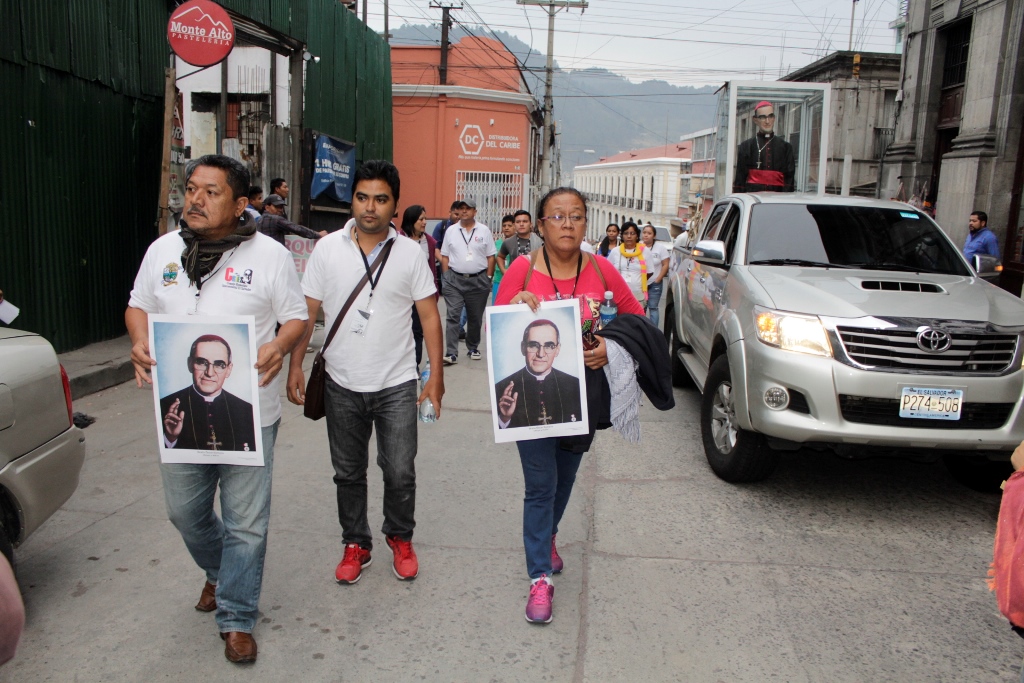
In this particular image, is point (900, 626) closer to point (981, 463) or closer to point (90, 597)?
point (981, 463)

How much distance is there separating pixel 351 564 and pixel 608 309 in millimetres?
1725

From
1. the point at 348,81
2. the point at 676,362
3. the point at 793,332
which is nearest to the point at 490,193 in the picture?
the point at 348,81

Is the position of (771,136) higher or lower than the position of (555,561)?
higher

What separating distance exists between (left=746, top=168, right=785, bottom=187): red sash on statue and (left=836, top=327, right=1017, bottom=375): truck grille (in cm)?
536

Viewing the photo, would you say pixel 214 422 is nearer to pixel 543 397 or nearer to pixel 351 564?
pixel 351 564

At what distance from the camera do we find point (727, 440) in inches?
220

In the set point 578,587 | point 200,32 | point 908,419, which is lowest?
point 578,587

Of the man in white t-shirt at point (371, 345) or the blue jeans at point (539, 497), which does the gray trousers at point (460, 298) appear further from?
the blue jeans at point (539, 497)

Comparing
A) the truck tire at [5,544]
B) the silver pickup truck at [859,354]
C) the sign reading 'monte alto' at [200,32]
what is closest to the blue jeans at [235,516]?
the truck tire at [5,544]

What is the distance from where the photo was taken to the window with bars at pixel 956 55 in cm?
1581

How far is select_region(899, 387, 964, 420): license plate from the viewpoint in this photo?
15.3 ft

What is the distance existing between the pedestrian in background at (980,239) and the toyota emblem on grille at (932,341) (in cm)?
880

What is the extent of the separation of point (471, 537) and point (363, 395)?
4.00 feet

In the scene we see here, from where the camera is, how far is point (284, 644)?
3.44m
